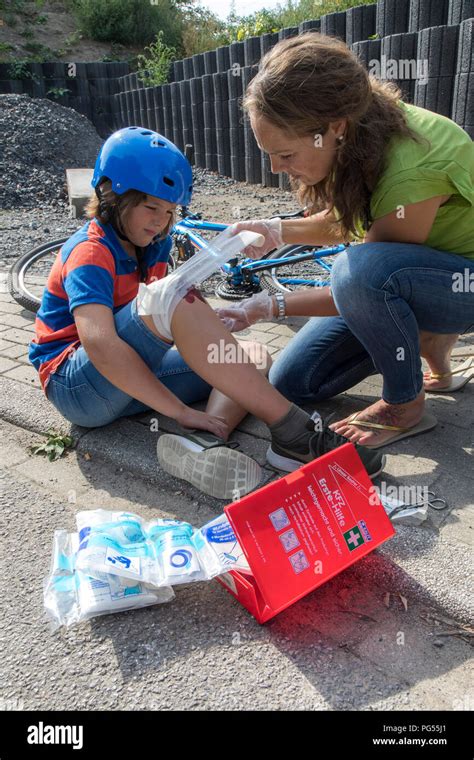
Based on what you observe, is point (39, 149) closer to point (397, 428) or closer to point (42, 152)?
point (42, 152)

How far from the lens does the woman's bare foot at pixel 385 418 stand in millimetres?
2557

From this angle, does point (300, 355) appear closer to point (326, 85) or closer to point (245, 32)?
point (326, 85)

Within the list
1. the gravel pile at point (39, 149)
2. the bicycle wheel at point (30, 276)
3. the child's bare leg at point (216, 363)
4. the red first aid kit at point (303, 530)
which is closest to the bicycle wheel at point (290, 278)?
the bicycle wheel at point (30, 276)

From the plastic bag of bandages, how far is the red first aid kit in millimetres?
99

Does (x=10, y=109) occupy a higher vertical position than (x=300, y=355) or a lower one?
higher

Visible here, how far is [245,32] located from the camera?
13180mm

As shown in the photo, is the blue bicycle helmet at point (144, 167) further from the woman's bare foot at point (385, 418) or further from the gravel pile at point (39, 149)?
the gravel pile at point (39, 149)

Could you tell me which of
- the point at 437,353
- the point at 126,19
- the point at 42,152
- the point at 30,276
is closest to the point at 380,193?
the point at 437,353

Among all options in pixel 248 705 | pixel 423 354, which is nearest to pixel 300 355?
pixel 423 354

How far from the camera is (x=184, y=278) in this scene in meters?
2.23

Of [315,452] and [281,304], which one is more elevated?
[281,304]

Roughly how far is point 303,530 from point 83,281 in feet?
4.07

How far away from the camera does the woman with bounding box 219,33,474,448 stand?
86.5 inches

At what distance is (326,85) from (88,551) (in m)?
1.68
